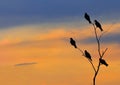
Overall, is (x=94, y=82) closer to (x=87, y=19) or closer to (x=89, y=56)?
(x=89, y=56)

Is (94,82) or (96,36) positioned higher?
(96,36)

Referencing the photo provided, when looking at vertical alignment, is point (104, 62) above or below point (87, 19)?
below

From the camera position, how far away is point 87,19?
102 feet

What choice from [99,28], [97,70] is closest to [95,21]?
[99,28]

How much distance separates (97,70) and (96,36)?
6.66 ft

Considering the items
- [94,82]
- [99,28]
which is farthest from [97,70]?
[99,28]

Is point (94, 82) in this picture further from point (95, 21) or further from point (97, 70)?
point (95, 21)

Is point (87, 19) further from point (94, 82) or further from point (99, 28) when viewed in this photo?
point (94, 82)

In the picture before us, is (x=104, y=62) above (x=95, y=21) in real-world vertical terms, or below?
below

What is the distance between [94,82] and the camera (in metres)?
32.7

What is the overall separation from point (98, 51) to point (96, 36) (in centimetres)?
91

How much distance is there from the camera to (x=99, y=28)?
3141 centimetres

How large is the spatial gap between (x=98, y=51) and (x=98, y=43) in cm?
59

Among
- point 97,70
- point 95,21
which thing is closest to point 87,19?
point 95,21
